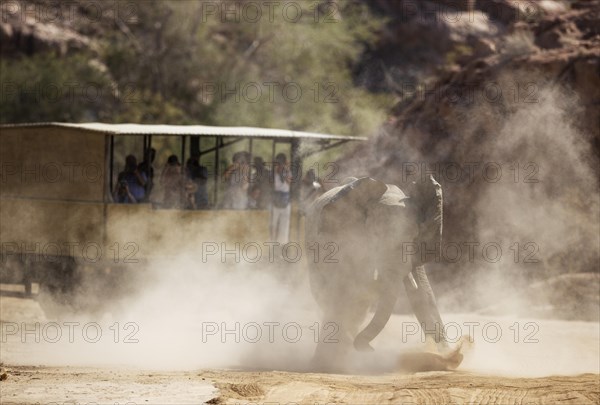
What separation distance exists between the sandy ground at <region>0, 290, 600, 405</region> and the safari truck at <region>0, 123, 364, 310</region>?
161cm

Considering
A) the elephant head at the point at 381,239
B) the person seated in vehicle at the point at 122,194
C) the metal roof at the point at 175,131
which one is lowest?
the elephant head at the point at 381,239

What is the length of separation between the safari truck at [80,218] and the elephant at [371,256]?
3.56 meters

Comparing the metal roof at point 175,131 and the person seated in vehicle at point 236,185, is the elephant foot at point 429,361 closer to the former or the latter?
the metal roof at point 175,131

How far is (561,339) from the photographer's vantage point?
13289 mm

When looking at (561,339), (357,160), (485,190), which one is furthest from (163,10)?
(561,339)

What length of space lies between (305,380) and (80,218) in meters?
5.81

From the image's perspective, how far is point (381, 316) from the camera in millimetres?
10828

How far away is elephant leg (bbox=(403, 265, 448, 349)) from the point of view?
1102 centimetres

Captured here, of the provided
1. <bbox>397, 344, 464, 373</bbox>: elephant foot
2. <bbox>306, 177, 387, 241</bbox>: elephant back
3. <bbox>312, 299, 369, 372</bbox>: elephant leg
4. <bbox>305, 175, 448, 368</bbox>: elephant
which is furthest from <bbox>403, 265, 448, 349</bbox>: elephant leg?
<bbox>306, 177, 387, 241</bbox>: elephant back

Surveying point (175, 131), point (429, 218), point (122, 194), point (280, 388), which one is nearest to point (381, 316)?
point (429, 218)

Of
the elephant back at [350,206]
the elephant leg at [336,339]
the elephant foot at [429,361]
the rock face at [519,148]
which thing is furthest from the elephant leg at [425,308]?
the rock face at [519,148]

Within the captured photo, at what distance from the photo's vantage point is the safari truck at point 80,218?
46.0ft

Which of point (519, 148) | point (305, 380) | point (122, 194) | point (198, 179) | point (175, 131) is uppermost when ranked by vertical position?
point (519, 148)

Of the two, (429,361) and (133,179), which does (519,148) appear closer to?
(133,179)
